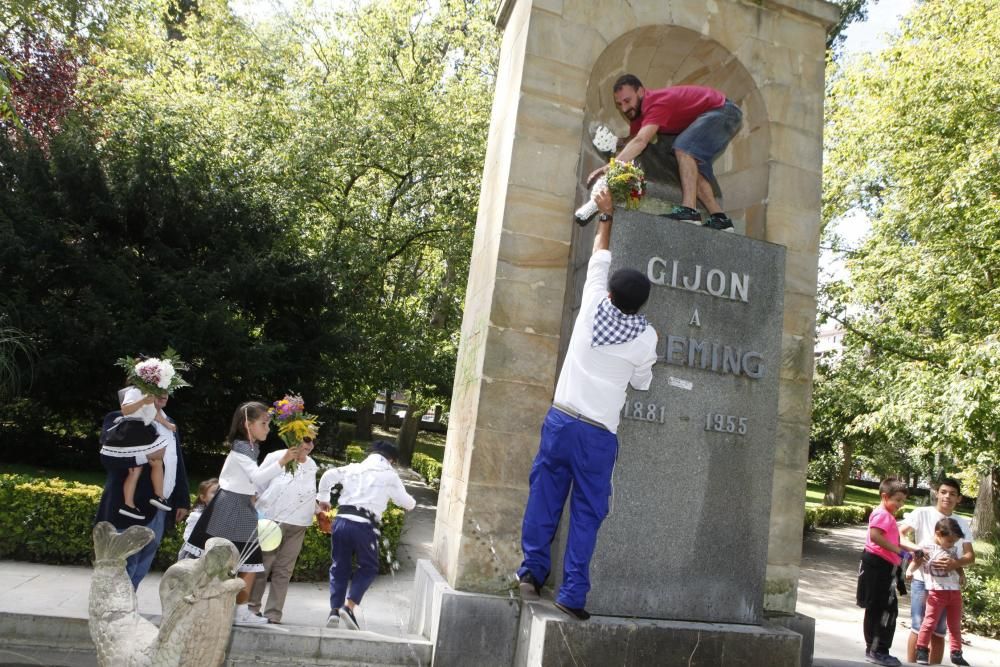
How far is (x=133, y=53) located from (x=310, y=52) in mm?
4497

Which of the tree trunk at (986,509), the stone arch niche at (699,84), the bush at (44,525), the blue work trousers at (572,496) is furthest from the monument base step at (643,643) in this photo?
the tree trunk at (986,509)

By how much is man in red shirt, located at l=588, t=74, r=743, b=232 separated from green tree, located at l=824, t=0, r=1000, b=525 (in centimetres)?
744

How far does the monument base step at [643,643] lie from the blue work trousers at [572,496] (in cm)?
18

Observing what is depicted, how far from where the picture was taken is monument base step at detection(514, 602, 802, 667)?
4035mm

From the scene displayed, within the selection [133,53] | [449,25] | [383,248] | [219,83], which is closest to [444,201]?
[383,248]

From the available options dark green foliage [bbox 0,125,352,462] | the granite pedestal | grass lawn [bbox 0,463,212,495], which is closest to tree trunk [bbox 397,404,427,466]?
dark green foliage [bbox 0,125,352,462]

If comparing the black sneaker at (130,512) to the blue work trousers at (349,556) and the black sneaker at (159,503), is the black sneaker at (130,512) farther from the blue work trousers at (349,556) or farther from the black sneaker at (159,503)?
the blue work trousers at (349,556)

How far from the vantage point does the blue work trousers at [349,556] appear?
602 cm

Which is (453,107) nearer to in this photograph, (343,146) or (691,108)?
(343,146)

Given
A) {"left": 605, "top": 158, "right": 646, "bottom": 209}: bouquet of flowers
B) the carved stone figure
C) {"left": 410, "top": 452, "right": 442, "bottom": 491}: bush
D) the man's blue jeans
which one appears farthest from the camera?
{"left": 410, "top": 452, "right": 442, "bottom": 491}: bush

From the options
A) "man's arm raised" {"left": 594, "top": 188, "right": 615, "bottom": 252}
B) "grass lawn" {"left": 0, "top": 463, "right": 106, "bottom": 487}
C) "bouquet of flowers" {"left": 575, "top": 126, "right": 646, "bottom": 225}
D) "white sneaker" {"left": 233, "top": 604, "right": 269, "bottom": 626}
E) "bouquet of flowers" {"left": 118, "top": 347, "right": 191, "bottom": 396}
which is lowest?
"grass lawn" {"left": 0, "top": 463, "right": 106, "bottom": 487}

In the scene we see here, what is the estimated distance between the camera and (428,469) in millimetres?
22062

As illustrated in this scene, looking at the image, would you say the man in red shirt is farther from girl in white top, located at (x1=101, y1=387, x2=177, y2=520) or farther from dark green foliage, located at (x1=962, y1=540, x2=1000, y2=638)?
dark green foliage, located at (x1=962, y1=540, x2=1000, y2=638)

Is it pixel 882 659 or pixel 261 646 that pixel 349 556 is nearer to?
pixel 261 646
